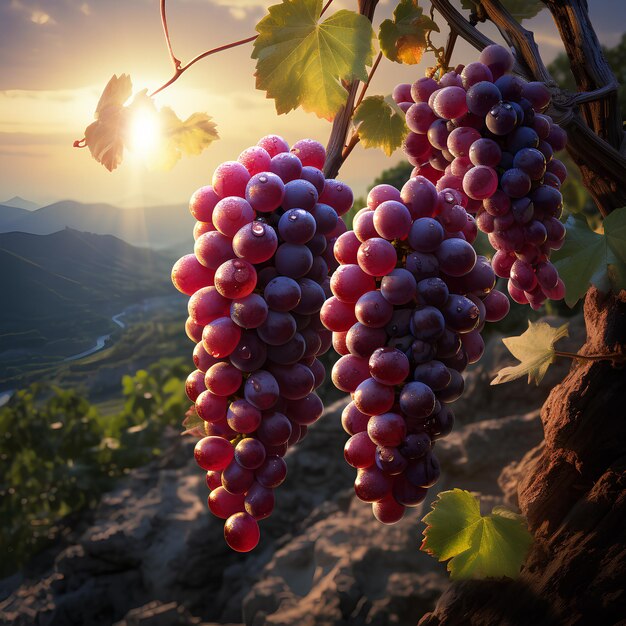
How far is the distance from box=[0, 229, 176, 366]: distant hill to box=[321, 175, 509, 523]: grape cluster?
921 millimetres

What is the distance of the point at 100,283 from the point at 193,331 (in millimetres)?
961

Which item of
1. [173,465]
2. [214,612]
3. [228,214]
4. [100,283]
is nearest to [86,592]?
[214,612]

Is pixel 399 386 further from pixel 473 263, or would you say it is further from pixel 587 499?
pixel 587 499

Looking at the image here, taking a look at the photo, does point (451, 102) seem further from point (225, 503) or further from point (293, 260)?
point (225, 503)

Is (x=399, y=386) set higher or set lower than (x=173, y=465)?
higher

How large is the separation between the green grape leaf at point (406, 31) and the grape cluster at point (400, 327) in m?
0.28

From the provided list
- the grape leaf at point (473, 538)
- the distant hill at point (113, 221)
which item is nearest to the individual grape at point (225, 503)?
the grape leaf at point (473, 538)

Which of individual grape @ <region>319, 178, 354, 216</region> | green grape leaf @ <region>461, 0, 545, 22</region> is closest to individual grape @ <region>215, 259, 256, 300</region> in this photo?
individual grape @ <region>319, 178, 354, 216</region>

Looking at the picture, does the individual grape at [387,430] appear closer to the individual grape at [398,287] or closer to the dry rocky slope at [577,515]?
the individual grape at [398,287]

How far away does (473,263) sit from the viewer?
0.45 m

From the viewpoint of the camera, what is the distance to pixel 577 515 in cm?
68

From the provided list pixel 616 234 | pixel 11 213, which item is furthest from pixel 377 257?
pixel 11 213

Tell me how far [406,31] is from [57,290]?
95cm

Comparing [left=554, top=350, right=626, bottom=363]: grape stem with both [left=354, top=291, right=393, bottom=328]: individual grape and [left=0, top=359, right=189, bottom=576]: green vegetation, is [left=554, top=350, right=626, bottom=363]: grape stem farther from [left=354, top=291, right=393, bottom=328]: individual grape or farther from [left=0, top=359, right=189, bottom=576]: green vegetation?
[left=0, top=359, right=189, bottom=576]: green vegetation
